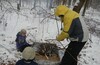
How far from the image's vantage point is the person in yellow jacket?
6031 mm

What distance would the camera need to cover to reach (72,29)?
6035 mm

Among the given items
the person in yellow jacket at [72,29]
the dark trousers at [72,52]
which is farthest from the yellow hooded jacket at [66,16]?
the dark trousers at [72,52]

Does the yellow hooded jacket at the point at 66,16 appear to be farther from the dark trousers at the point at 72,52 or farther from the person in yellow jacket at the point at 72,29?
the dark trousers at the point at 72,52

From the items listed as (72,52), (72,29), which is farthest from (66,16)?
(72,52)

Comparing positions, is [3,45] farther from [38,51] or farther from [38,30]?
[38,30]

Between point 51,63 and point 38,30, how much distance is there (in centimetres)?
458

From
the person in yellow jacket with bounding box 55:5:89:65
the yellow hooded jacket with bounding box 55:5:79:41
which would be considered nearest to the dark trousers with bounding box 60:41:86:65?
the person in yellow jacket with bounding box 55:5:89:65

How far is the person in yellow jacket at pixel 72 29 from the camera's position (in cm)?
603

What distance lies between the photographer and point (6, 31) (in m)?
10.0

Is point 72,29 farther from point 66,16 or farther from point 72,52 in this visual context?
point 72,52

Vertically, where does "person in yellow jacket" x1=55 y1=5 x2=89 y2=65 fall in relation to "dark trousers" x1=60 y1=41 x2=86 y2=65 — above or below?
above

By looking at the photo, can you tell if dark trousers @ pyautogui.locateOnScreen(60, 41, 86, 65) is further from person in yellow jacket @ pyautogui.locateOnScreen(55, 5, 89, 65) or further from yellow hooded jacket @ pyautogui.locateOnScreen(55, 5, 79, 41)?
yellow hooded jacket @ pyautogui.locateOnScreen(55, 5, 79, 41)

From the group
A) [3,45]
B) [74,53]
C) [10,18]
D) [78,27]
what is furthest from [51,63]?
[10,18]

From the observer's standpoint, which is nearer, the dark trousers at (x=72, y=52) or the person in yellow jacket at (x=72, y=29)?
the person in yellow jacket at (x=72, y=29)
